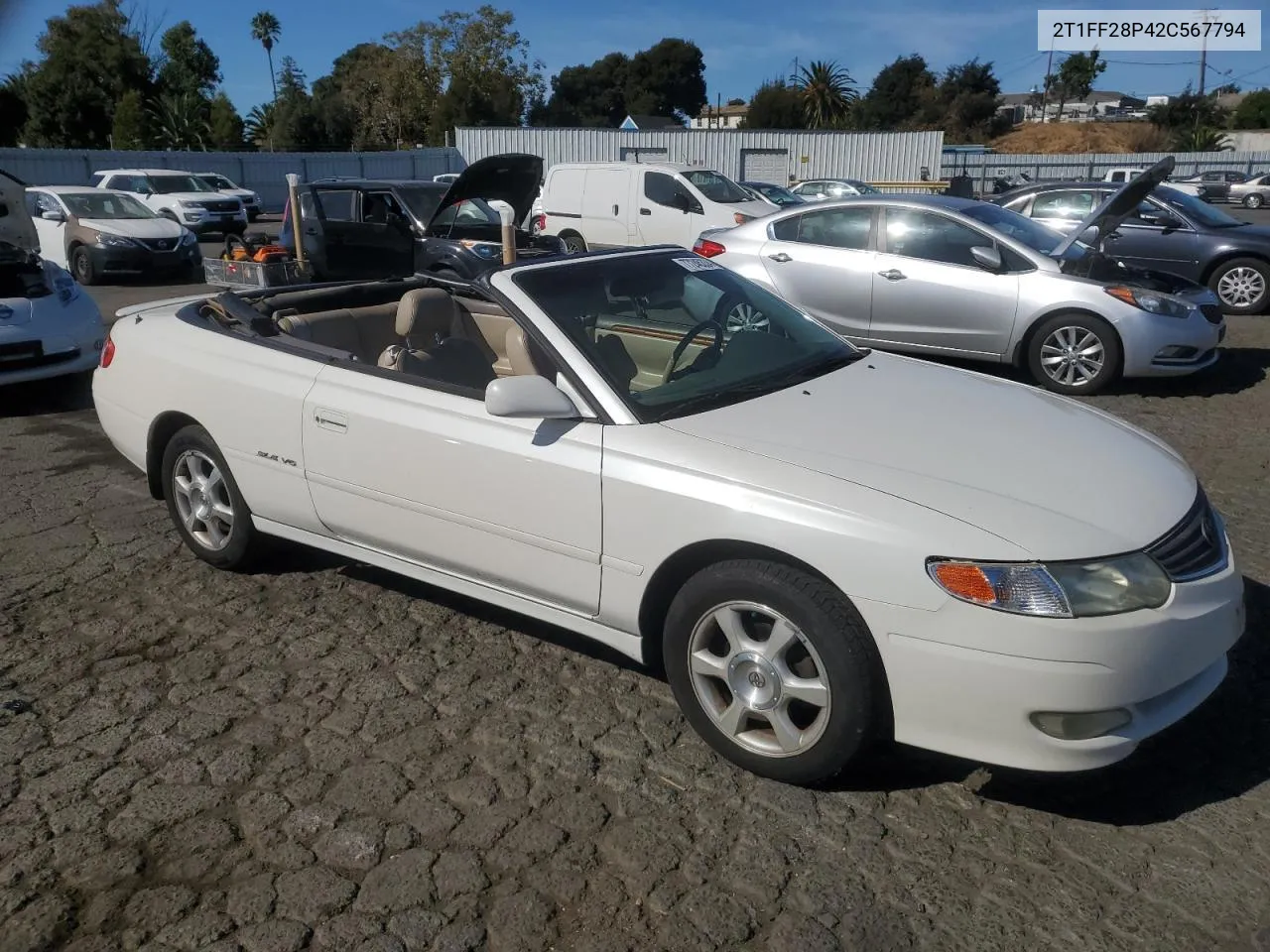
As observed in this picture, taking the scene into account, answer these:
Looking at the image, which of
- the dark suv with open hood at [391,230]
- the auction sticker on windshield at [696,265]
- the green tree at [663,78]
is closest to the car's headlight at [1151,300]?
the auction sticker on windshield at [696,265]

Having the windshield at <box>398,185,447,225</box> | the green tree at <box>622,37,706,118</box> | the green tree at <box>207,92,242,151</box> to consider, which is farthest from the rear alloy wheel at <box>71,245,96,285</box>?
the green tree at <box>622,37,706,118</box>

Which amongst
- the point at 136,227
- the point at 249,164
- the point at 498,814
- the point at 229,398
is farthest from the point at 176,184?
the point at 498,814

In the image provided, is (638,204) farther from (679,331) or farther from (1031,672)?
(1031,672)

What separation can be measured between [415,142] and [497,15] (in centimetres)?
882

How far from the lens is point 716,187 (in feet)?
56.3

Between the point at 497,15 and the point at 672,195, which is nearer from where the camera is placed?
the point at 672,195

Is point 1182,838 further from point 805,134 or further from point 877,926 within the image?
point 805,134

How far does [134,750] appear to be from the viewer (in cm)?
344

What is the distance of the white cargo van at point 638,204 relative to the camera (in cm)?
1650

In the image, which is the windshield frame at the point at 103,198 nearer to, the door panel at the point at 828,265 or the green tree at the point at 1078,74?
the door panel at the point at 828,265

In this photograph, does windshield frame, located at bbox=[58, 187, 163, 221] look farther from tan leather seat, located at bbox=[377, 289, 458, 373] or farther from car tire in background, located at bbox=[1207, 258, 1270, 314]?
car tire in background, located at bbox=[1207, 258, 1270, 314]

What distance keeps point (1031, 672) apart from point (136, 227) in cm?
1686

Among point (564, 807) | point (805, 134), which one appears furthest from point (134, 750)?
point (805, 134)

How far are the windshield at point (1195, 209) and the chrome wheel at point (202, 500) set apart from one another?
1138 centimetres
